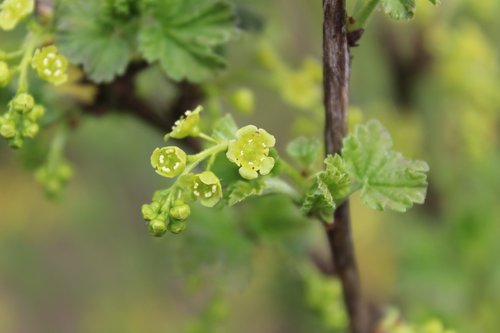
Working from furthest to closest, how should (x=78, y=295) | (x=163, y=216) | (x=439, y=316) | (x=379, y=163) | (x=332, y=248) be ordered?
1. (x=78, y=295)
2. (x=439, y=316)
3. (x=332, y=248)
4. (x=379, y=163)
5. (x=163, y=216)

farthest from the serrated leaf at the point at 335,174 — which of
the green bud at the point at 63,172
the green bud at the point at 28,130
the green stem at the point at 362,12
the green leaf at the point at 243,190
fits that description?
the green bud at the point at 63,172

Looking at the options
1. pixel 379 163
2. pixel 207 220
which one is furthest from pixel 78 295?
pixel 379 163

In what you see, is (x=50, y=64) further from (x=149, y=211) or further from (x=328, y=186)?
(x=328, y=186)

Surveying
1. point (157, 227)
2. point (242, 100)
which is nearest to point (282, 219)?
point (242, 100)

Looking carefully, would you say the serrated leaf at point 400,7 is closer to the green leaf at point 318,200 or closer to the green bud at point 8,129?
the green leaf at point 318,200

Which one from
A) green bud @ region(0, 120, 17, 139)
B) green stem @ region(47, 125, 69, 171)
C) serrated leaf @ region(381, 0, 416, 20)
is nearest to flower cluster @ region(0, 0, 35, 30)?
green bud @ region(0, 120, 17, 139)

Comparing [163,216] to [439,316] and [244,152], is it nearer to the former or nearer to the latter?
[244,152]
